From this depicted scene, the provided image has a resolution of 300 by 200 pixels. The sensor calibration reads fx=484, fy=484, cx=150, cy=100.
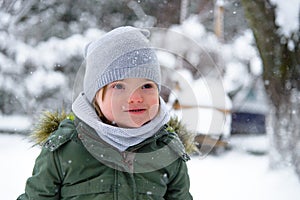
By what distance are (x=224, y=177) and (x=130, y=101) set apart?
10.8 ft

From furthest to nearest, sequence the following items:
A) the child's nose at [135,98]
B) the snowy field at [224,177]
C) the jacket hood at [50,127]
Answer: the snowy field at [224,177] < the jacket hood at [50,127] < the child's nose at [135,98]

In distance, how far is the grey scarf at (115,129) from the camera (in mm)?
1314

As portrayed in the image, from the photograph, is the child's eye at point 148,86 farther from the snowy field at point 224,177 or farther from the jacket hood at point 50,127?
the snowy field at point 224,177

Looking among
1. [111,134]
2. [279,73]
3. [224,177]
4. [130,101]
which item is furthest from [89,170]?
[224,177]

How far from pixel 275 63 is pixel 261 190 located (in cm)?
103

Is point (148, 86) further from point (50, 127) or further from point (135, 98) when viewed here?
point (50, 127)

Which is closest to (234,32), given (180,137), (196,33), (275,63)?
(196,33)

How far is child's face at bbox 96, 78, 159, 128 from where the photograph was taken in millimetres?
1285

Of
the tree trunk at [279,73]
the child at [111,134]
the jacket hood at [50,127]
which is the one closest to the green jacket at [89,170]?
the child at [111,134]

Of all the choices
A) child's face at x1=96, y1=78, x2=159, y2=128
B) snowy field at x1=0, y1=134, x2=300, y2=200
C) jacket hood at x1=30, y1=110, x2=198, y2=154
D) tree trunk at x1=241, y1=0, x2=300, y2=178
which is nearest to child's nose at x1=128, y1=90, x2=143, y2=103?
child's face at x1=96, y1=78, x2=159, y2=128

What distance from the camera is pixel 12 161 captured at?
479cm

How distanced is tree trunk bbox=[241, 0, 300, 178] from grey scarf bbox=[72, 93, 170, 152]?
2593 millimetres

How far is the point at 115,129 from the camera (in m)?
1.31

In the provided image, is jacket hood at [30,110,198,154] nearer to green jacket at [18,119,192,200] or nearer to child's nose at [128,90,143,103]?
green jacket at [18,119,192,200]
